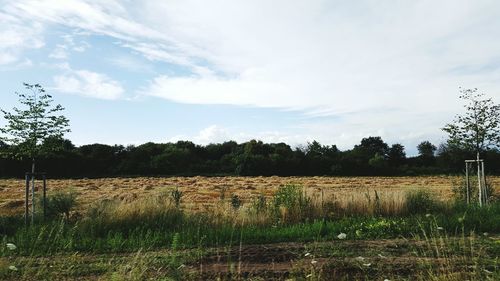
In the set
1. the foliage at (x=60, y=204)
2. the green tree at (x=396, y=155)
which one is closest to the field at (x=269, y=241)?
the foliage at (x=60, y=204)

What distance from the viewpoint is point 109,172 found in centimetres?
6056

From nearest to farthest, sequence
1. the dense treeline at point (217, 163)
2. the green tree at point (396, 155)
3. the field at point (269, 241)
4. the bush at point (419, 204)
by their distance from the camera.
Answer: the field at point (269, 241) → the bush at point (419, 204) → the dense treeline at point (217, 163) → the green tree at point (396, 155)

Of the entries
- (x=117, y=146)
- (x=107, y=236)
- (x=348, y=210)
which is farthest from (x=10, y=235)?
(x=117, y=146)

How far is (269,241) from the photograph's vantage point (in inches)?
362

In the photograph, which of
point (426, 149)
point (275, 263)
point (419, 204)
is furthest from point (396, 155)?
point (275, 263)

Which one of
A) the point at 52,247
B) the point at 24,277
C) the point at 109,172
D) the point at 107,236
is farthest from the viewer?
the point at 109,172

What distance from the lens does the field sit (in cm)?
614

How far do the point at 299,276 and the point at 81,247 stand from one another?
4.50 meters

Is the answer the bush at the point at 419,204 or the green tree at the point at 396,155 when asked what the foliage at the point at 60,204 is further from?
the green tree at the point at 396,155

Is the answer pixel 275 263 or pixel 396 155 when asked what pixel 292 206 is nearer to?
pixel 275 263

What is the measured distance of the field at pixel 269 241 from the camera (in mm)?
6141

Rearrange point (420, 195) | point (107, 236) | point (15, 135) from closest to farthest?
1. point (107, 236)
2. point (15, 135)
3. point (420, 195)

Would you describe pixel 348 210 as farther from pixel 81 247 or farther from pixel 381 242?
pixel 81 247

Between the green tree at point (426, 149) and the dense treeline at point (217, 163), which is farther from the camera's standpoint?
the green tree at point (426, 149)
